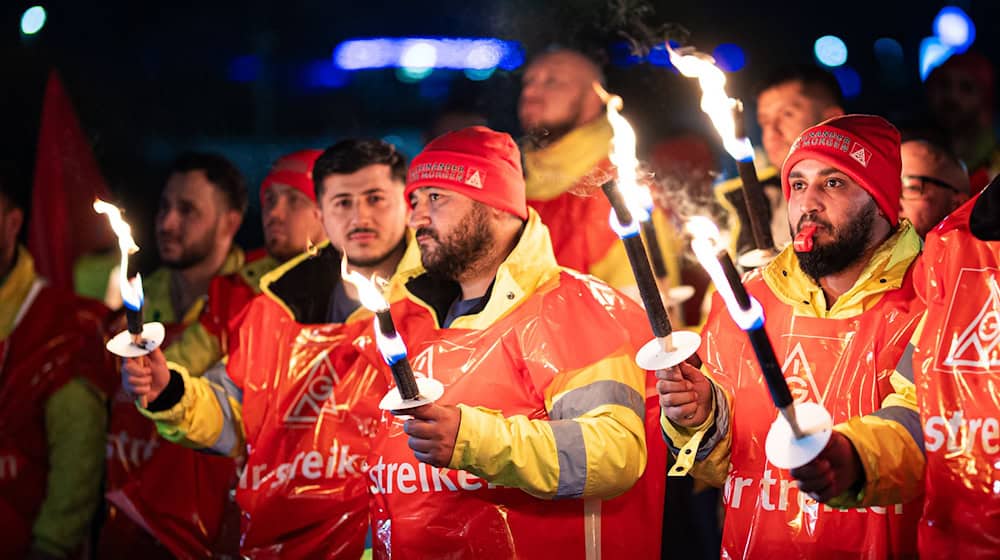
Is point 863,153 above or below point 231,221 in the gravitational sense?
below

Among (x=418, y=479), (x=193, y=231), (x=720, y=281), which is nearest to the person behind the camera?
(x=720, y=281)

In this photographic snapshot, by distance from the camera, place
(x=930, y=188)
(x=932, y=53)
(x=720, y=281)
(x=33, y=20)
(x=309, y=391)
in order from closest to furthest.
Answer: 1. (x=720, y=281)
2. (x=930, y=188)
3. (x=309, y=391)
4. (x=33, y=20)
5. (x=932, y=53)

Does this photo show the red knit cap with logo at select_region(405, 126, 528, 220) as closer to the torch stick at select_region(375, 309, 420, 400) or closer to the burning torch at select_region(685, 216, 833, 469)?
the torch stick at select_region(375, 309, 420, 400)

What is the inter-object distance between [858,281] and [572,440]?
0.95 meters

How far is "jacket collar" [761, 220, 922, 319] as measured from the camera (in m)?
3.38

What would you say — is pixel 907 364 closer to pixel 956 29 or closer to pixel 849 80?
pixel 849 80

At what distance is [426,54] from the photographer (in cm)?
617

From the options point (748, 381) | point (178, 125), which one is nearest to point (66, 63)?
point (178, 125)

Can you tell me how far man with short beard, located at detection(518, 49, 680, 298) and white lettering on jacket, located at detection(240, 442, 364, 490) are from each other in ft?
4.14

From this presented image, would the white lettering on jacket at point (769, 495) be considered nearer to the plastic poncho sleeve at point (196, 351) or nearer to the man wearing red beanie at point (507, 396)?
the man wearing red beanie at point (507, 396)

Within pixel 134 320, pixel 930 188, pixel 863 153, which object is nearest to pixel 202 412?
pixel 134 320

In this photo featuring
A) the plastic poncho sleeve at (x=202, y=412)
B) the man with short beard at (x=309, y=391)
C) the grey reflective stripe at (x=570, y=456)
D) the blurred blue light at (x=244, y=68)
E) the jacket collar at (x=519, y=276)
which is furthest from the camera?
the blurred blue light at (x=244, y=68)

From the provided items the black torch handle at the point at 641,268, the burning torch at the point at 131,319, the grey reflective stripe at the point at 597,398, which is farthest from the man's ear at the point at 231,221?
the black torch handle at the point at 641,268

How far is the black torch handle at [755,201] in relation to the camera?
3.58 meters
